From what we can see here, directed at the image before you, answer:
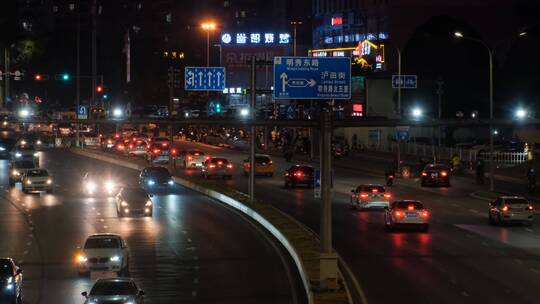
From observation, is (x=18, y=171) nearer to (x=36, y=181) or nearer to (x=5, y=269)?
(x=36, y=181)

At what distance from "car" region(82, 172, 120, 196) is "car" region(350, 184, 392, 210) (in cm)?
1760

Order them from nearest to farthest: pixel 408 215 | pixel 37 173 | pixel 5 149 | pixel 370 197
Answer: pixel 408 215
pixel 370 197
pixel 37 173
pixel 5 149

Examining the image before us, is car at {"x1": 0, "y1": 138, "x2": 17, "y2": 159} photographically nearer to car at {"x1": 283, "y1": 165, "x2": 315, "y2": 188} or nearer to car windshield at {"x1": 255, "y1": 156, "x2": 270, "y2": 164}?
car windshield at {"x1": 255, "y1": 156, "x2": 270, "y2": 164}

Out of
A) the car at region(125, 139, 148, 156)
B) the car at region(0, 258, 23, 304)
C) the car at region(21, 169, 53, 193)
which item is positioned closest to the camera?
the car at region(0, 258, 23, 304)

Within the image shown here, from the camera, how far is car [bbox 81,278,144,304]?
23.9 metres

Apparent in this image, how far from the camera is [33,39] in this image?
145m

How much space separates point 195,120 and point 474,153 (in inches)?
2274

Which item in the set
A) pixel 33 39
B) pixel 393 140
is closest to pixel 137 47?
pixel 33 39

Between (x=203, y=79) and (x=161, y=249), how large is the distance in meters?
17.8

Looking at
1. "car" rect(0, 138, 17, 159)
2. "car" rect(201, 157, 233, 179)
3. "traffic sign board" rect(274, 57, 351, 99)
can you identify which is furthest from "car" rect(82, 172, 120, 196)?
"traffic sign board" rect(274, 57, 351, 99)

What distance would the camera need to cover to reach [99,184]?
6738cm

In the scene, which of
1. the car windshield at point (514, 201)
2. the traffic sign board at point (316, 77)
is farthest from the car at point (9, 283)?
the car windshield at point (514, 201)

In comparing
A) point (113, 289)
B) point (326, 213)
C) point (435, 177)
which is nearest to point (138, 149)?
point (435, 177)

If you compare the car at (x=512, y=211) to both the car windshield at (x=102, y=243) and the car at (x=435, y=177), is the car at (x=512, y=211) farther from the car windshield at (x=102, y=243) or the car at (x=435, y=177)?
the car at (x=435, y=177)
